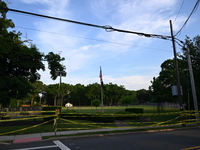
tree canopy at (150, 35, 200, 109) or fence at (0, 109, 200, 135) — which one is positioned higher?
tree canopy at (150, 35, 200, 109)

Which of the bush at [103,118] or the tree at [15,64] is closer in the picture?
the tree at [15,64]

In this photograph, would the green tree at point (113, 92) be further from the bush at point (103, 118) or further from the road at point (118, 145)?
the road at point (118, 145)

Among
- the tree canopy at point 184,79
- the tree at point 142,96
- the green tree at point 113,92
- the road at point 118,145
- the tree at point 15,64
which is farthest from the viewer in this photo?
the tree at point 142,96

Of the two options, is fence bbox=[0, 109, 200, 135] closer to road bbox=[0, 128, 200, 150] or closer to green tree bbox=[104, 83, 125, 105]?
road bbox=[0, 128, 200, 150]

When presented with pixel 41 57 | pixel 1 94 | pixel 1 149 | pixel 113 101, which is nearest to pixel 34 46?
pixel 41 57

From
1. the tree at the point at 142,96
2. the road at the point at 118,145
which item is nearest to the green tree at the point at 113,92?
the tree at the point at 142,96

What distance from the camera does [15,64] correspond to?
14.5 m

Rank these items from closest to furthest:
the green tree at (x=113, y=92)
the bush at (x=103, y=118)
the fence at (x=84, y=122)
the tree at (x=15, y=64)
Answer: the fence at (x=84, y=122) < the tree at (x=15, y=64) < the bush at (x=103, y=118) < the green tree at (x=113, y=92)

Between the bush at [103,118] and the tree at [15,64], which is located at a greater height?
the tree at [15,64]

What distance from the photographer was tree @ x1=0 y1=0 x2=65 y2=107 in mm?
13195

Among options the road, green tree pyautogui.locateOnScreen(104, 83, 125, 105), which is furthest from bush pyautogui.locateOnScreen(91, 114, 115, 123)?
green tree pyautogui.locateOnScreen(104, 83, 125, 105)

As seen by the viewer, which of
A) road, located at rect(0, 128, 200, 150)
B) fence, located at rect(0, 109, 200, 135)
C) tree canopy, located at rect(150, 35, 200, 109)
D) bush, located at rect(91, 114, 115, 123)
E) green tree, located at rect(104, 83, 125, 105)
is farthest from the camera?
green tree, located at rect(104, 83, 125, 105)

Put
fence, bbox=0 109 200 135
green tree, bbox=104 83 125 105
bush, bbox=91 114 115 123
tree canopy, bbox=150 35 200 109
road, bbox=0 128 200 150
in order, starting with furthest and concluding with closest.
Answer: green tree, bbox=104 83 125 105 → tree canopy, bbox=150 35 200 109 → bush, bbox=91 114 115 123 → fence, bbox=0 109 200 135 → road, bbox=0 128 200 150

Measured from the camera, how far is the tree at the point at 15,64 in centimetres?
1320
